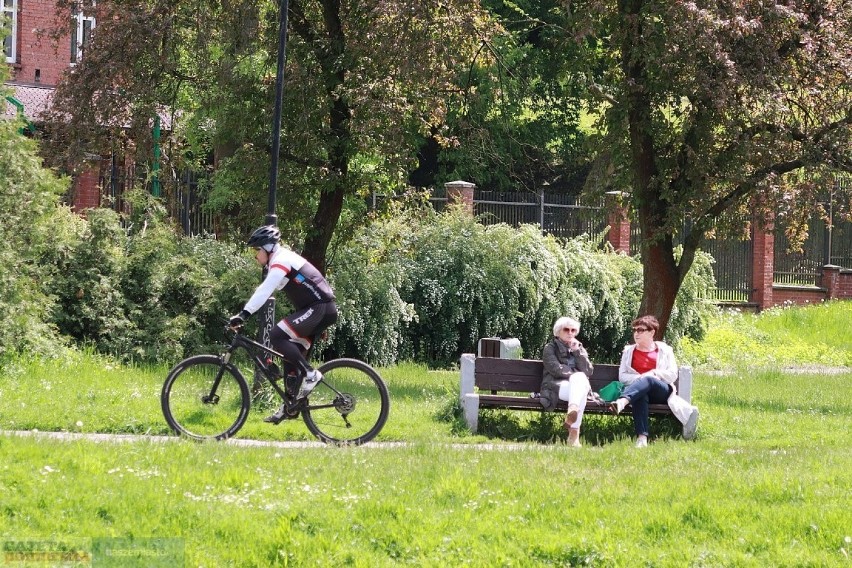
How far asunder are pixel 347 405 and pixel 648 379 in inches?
123

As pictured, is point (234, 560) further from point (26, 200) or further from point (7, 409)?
point (26, 200)

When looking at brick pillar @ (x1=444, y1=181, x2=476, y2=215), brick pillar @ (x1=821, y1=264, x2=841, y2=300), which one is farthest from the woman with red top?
brick pillar @ (x1=821, y1=264, x2=841, y2=300)

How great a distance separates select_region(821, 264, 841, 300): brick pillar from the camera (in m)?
32.6

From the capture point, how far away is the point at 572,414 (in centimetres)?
1126

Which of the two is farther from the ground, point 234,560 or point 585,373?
Result: point 585,373

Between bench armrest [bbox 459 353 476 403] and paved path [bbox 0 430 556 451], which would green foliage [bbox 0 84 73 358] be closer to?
paved path [bbox 0 430 556 451]

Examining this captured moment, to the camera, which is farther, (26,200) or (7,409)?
(26,200)

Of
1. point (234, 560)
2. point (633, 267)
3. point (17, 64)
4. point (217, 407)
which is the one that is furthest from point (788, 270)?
point (234, 560)

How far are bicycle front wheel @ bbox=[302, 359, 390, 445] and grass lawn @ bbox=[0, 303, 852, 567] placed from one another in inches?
18.1

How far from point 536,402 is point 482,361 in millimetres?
809

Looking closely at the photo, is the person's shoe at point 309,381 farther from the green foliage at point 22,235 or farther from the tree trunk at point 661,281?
the tree trunk at point 661,281

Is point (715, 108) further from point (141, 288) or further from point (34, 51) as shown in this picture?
point (34, 51)

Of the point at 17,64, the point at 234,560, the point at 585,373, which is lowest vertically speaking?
the point at 234,560

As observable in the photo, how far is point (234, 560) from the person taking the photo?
6.98m
